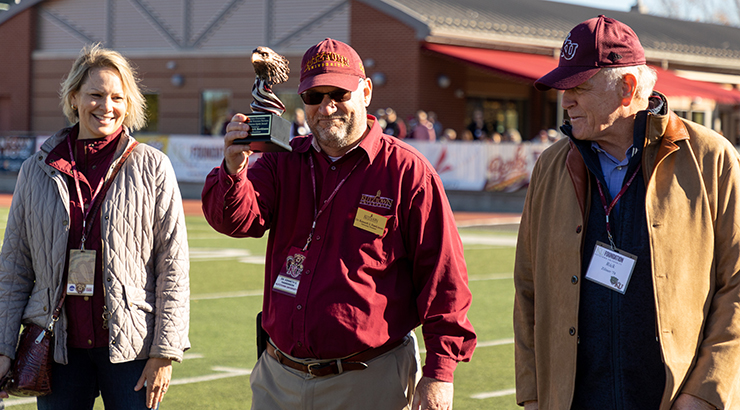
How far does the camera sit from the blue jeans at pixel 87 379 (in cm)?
392

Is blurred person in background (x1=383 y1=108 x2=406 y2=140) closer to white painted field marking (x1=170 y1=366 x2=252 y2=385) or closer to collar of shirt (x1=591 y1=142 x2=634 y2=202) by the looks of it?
white painted field marking (x1=170 y1=366 x2=252 y2=385)

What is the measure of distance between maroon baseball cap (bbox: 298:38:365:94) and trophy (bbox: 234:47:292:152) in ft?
0.33

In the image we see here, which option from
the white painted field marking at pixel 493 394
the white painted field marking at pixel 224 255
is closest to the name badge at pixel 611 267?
the white painted field marking at pixel 493 394

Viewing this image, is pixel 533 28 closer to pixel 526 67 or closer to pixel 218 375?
pixel 526 67

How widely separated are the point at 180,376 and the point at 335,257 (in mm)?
4001

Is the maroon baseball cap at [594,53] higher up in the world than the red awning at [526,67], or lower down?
lower down

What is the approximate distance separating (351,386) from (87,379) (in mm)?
1205

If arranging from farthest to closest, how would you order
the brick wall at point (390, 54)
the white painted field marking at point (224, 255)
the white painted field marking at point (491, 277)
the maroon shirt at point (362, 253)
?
1. the brick wall at point (390, 54)
2. the white painted field marking at point (224, 255)
3. the white painted field marking at point (491, 277)
4. the maroon shirt at point (362, 253)

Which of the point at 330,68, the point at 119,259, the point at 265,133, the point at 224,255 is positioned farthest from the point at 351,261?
the point at 224,255

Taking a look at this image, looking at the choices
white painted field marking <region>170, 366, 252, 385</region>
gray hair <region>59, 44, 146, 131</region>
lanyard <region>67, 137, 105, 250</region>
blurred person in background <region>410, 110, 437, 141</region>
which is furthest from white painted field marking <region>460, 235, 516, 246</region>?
lanyard <region>67, 137, 105, 250</region>

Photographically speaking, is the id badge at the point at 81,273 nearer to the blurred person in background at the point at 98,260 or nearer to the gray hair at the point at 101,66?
the blurred person in background at the point at 98,260

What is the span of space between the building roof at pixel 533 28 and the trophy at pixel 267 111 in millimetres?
24331

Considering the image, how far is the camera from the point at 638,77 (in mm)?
3354

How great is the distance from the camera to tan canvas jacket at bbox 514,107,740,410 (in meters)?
3.14
